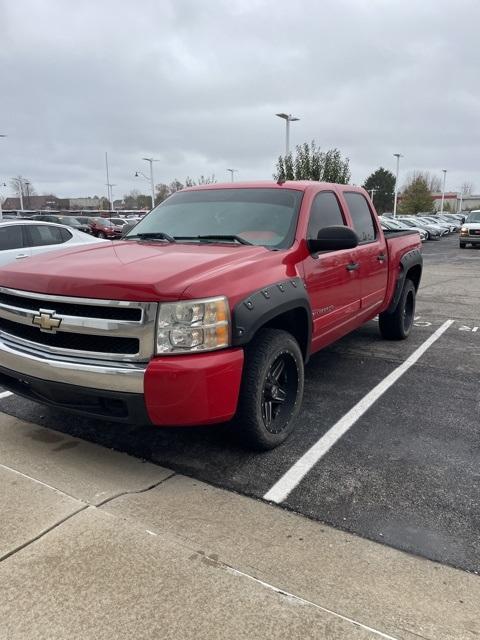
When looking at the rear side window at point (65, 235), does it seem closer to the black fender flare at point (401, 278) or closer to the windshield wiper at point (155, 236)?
the windshield wiper at point (155, 236)

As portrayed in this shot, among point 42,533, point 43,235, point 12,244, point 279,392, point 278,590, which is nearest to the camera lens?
point 278,590

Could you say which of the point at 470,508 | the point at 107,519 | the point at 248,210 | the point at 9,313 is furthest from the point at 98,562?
the point at 248,210

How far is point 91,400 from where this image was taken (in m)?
3.04

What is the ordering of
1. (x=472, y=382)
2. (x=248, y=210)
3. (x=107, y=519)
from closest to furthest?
(x=107, y=519) → (x=248, y=210) → (x=472, y=382)

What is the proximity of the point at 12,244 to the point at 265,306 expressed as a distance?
697 centimetres

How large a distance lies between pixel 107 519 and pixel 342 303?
2.73 metres

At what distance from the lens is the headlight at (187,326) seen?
2834 millimetres

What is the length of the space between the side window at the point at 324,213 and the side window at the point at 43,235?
6.24 m

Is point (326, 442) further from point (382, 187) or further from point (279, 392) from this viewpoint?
point (382, 187)

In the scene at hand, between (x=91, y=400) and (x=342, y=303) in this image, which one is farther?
(x=342, y=303)

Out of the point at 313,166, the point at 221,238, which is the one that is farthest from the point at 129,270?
the point at 313,166

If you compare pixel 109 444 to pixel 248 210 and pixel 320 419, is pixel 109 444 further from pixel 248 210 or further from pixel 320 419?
pixel 248 210

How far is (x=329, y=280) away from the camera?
426 centimetres

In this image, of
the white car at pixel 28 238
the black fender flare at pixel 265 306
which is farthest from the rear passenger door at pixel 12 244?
the black fender flare at pixel 265 306
